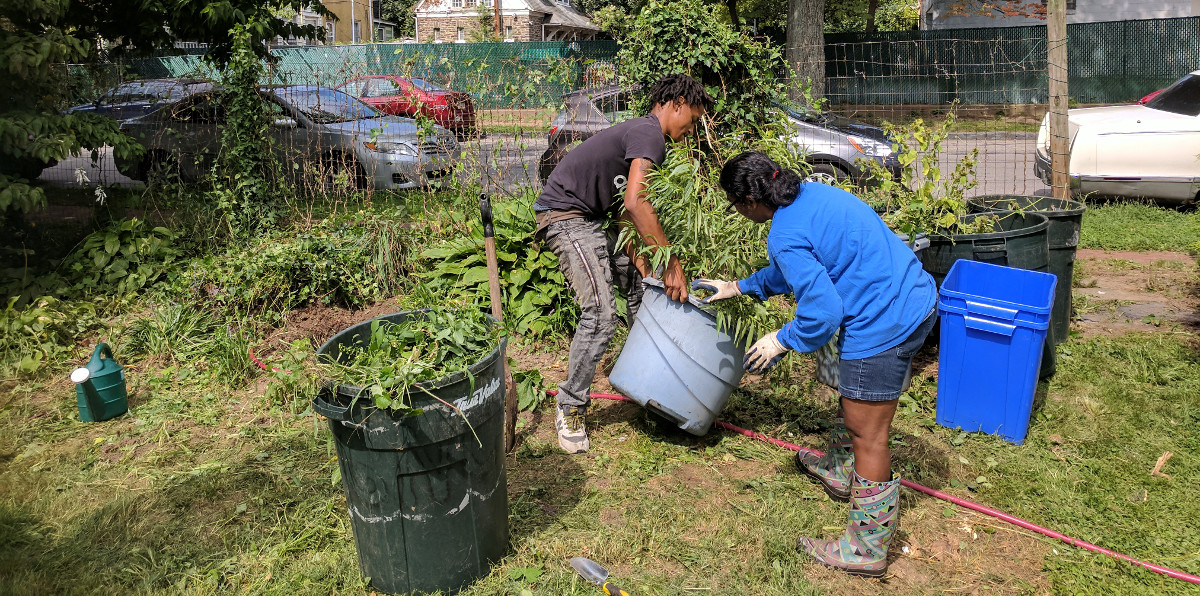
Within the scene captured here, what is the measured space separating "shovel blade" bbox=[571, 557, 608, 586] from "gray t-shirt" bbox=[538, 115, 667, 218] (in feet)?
5.76

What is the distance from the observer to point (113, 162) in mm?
7820

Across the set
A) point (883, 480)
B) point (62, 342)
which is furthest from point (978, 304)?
point (62, 342)

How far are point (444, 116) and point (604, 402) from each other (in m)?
3.16

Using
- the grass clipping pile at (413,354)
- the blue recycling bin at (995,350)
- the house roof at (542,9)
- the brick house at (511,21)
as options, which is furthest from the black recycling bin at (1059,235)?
the house roof at (542,9)

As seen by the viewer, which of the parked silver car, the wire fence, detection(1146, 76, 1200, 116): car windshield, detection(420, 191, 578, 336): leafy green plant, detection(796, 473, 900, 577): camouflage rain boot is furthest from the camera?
detection(1146, 76, 1200, 116): car windshield

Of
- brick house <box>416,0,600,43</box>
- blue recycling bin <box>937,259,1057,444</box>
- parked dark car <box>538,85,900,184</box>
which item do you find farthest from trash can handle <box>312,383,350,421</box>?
brick house <box>416,0,600,43</box>

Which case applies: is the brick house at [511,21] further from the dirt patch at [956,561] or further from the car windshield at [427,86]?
the dirt patch at [956,561]

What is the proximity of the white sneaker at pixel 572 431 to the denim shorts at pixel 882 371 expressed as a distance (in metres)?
1.50

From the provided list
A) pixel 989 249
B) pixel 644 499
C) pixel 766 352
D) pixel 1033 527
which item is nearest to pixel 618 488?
pixel 644 499

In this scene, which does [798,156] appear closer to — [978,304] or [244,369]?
[978,304]

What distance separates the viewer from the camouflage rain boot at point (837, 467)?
12.1 feet

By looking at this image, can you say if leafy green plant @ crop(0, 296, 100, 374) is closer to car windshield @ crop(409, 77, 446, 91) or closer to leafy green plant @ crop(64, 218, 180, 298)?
leafy green plant @ crop(64, 218, 180, 298)

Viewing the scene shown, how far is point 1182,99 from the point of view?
9328 mm

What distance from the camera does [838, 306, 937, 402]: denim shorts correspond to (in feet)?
10.1
